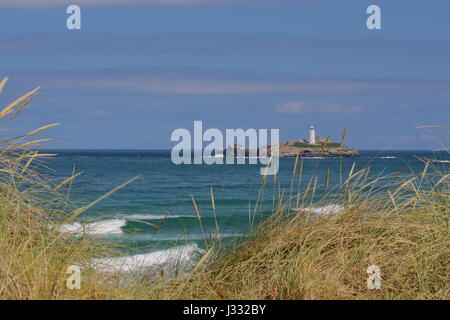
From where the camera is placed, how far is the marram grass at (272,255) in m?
3.39

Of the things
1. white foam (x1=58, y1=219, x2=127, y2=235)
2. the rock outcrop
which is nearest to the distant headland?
the rock outcrop

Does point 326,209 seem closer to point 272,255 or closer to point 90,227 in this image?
point 272,255

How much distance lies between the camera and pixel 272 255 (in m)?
4.02

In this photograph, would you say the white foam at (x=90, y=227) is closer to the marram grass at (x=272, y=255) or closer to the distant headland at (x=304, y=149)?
the marram grass at (x=272, y=255)

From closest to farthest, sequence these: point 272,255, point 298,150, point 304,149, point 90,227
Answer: point 272,255 → point 90,227 → point 298,150 → point 304,149

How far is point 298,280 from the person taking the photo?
11.7ft

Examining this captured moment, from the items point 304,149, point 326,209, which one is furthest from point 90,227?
point 304,149

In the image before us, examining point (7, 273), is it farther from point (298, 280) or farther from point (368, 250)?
point (368, 250)

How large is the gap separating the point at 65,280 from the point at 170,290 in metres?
0.63

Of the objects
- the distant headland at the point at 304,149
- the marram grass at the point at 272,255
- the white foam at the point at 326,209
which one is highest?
the distant headland at the point at 304,149

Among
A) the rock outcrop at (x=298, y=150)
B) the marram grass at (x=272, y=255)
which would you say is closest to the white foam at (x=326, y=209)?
the marram grass at (x=272, y=255)

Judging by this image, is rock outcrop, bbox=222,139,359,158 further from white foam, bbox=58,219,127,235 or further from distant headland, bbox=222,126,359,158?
white foam, bbox=58,219,127,235
